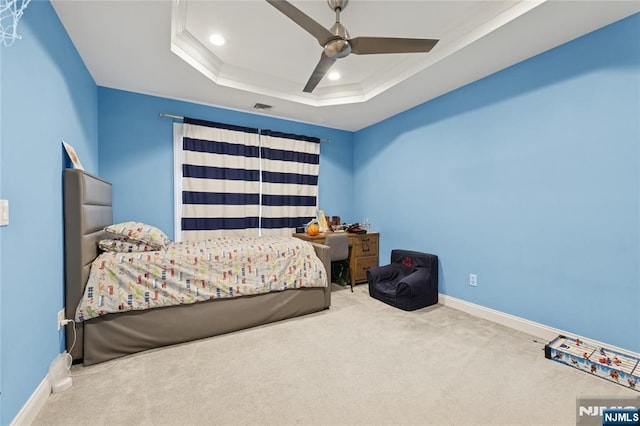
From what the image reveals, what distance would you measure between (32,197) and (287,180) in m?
2.87

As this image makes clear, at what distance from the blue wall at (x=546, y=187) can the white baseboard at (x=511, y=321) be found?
47 mm

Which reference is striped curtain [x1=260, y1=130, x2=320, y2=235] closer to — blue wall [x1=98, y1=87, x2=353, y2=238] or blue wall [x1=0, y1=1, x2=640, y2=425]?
blue wall [x1=0, y1=1, x2=640, y2=425]

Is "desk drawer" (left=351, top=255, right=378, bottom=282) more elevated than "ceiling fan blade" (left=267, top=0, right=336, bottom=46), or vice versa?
"ceiling fan blade" (left=267, top=0, right=336, bottom=46)

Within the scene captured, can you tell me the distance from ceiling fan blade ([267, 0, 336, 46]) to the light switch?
1652mm

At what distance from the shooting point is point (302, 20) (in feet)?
5.52

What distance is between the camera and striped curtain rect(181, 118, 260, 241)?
3434mm

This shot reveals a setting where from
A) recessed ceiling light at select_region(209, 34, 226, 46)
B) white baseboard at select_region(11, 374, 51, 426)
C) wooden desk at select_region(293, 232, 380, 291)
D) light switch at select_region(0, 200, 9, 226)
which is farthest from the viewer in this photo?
wooden desk at select_region(293, 232, 380, 291)

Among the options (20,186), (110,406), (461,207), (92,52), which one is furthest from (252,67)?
(110,406)

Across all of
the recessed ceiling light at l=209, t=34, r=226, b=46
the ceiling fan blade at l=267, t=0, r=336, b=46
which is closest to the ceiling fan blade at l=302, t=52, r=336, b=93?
the ceiling fan blade at l=267, t=0, r=336, b=46

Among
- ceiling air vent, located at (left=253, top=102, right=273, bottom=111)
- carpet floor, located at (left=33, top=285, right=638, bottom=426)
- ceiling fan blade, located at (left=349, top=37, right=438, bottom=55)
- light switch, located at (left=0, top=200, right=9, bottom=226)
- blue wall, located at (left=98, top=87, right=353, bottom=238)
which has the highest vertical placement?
ceiling air vent, located at (left=253, top=102, right=273, bottom=111)

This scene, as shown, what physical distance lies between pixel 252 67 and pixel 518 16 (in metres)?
2.44

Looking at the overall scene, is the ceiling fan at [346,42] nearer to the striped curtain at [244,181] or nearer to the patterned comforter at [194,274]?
the patterned comforter at [194,274]

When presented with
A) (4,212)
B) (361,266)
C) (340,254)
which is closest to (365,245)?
(361,266)

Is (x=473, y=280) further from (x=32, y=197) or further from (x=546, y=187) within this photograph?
(x=32, y=197)
